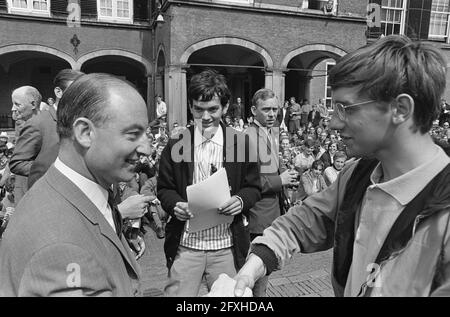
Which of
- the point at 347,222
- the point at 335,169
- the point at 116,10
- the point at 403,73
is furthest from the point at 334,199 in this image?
the point at 116,10

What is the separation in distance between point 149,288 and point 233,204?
1.95 metres

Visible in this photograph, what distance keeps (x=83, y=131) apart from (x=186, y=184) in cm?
129

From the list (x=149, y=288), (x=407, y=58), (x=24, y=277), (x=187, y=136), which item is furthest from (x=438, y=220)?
(x=149, y=288)

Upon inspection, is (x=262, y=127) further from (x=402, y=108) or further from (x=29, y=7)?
(x=29, y=7)

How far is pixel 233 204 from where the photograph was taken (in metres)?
2.34

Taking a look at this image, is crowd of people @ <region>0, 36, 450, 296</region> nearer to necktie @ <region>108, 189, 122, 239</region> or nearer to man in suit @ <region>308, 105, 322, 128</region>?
necktie @ <region>108, 189, 122, 239</region>

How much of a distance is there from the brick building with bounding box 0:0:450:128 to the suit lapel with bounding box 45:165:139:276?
11.4 meters

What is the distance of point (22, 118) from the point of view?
343 centimetres

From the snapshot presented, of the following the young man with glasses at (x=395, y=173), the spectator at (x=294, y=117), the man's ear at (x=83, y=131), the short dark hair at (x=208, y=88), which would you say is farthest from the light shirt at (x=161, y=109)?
the young man with glasses at (x=395, y=173)

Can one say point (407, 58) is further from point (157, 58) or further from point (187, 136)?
point (157, 58)

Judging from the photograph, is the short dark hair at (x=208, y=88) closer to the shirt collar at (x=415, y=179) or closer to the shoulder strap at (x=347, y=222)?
the shoulder strap at (x=347, y=222)

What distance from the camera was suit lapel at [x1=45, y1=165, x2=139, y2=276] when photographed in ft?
3.80

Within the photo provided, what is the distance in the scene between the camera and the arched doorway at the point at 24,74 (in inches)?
642

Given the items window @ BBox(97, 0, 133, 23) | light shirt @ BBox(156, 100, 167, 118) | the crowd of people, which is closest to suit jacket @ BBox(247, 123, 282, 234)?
the crowd of people
